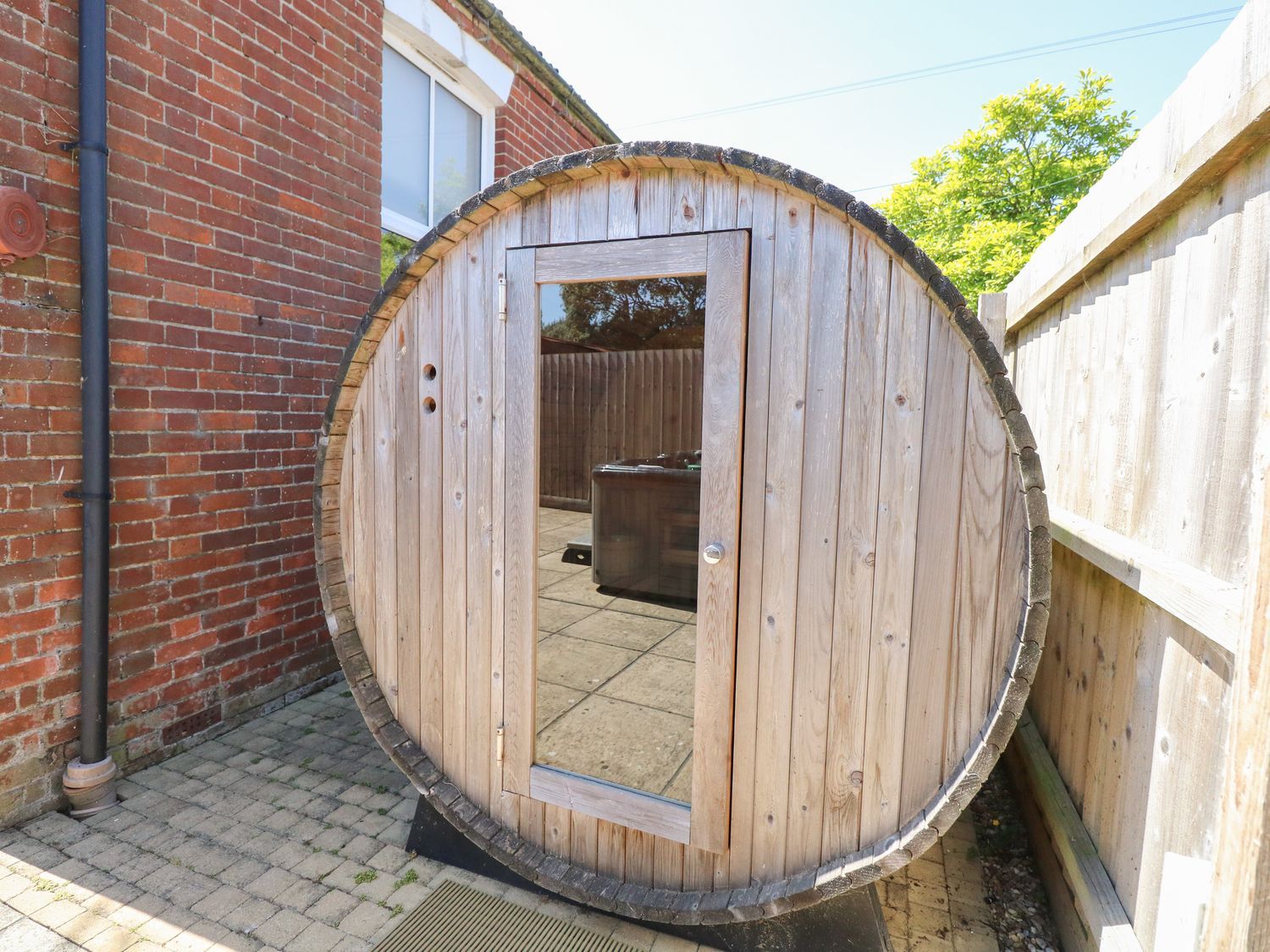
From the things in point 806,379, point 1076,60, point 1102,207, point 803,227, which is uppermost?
point 1076,60

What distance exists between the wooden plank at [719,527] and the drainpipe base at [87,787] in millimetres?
2260

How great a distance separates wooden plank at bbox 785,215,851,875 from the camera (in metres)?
1.66

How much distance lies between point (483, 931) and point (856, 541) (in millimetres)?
1574

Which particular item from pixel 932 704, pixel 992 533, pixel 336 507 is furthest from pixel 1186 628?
pixel 336 507

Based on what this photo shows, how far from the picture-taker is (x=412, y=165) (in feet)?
14.5

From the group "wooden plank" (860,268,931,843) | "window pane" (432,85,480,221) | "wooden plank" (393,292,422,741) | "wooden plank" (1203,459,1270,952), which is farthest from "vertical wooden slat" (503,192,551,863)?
"window pane" (432,85,480,221)

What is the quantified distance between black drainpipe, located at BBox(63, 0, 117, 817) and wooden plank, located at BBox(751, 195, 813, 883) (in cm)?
243

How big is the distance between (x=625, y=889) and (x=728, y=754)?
1.75ft

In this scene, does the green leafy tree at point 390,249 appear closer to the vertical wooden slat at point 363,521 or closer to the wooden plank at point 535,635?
the vertical wooden slat at point 363,521

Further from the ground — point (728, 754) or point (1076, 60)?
point (1076, 60)

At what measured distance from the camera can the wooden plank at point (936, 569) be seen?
1.57 m

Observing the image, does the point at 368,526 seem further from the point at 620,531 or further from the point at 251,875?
the point at 620,531

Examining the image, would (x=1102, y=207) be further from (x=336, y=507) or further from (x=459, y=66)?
(x=459, y=66)

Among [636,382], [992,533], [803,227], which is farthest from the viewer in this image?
[636,382]
